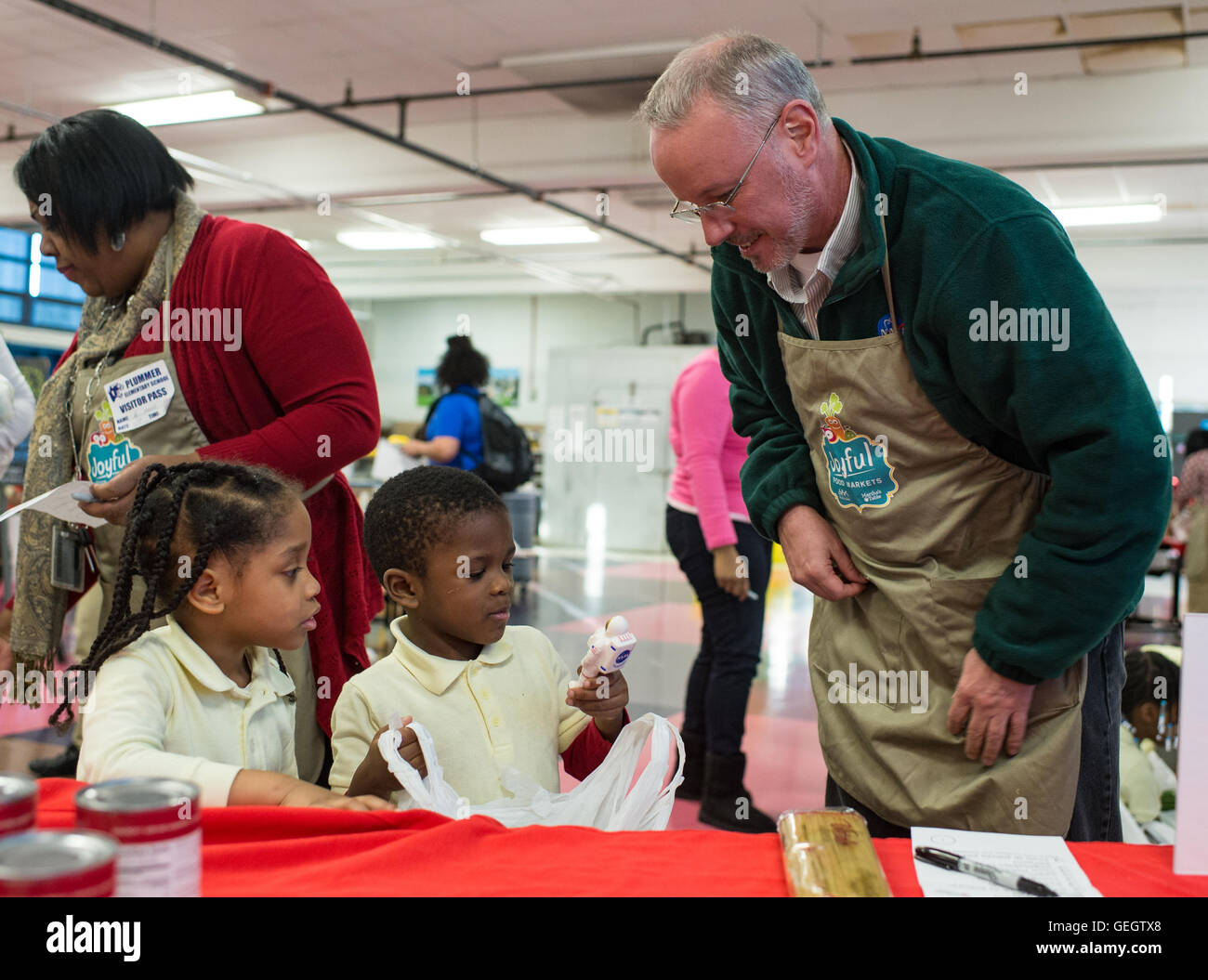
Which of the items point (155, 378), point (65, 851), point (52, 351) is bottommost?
point (65, 851)

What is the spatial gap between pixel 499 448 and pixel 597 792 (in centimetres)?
390

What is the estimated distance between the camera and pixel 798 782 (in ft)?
11.7

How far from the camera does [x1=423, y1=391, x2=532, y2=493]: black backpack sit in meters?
5.07

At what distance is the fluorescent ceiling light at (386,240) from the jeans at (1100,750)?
10.9m

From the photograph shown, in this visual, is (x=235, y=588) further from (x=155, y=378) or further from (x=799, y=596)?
(x=799, y=596)

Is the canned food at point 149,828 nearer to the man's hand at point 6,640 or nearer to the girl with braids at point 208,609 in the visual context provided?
the girl with braids at point 208,609

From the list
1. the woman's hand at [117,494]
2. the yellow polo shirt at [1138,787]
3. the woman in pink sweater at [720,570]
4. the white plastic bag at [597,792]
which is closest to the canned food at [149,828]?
the white plastic bag at [597,792]

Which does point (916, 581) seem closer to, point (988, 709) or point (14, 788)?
point (988, 709)

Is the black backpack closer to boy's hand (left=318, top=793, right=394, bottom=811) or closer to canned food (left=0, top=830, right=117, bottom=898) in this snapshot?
boy's hand (left=318, top=793, right=394, bottom=811)

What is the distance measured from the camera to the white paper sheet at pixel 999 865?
90 centimetres

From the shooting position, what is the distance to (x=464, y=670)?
1.48 m

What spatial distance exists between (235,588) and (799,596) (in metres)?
7.85

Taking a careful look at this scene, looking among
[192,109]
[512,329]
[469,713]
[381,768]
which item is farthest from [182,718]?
[512,329]
